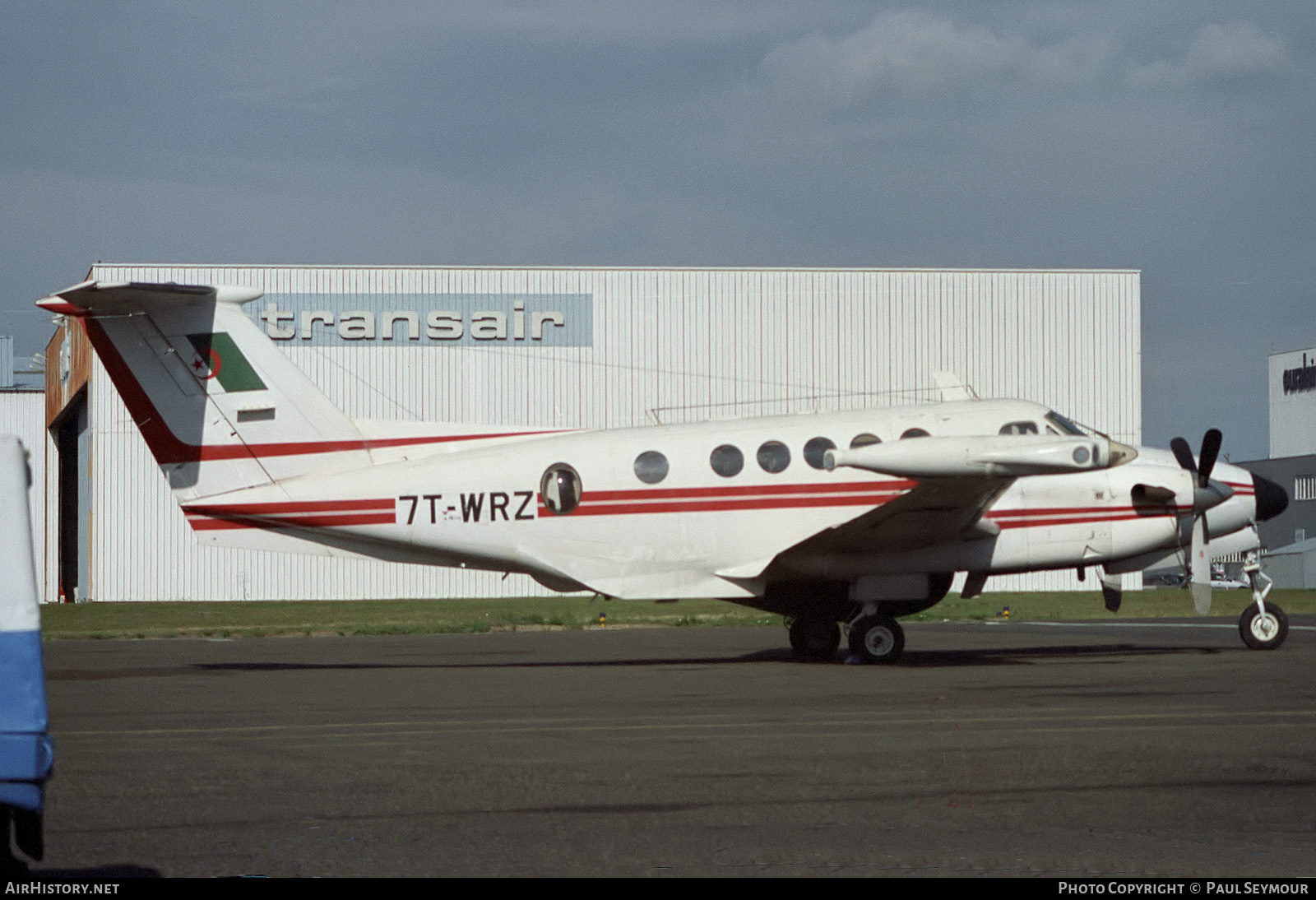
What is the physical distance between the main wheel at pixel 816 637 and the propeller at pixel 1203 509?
15.6 feet

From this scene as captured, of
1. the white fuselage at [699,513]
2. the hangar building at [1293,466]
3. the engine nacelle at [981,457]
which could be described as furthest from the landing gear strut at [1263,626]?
the hangar building at [1293,466]

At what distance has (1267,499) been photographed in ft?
66.6

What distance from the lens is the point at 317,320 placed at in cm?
4594

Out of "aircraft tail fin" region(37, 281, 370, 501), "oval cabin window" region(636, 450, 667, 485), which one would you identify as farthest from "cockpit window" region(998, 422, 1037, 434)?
"aircraft tail fin" region(37, 281, 370, 501)

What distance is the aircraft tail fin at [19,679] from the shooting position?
4477 mm

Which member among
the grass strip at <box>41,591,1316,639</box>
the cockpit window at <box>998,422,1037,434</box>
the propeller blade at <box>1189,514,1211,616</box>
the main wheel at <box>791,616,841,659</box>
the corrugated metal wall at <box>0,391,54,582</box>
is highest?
the corrugated metal wall at <box>0,391,54,582</box>

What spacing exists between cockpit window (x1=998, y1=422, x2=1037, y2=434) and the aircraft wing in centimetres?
93

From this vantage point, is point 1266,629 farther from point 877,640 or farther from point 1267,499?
point 877,640

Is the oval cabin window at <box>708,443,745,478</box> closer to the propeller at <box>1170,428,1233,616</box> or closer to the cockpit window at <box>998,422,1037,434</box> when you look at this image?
the cockpit window at <box>998,422,1037,434</box>

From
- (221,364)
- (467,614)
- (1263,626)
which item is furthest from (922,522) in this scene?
(467,614)

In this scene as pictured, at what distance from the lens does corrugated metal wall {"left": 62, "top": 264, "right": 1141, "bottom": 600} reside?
4544 cm

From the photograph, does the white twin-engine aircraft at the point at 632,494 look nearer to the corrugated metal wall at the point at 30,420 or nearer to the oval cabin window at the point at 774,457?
the oval cabin window at the point at 774,457
